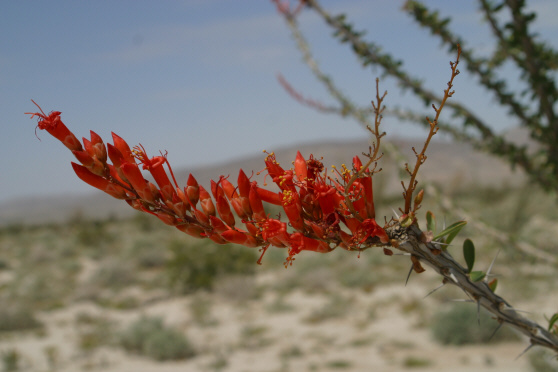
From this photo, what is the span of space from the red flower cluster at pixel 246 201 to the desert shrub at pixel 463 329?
31.3 feet

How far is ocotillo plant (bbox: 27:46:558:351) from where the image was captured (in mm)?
1202

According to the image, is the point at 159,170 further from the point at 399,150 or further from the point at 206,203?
the point at 399,150

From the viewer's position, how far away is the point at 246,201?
131cm

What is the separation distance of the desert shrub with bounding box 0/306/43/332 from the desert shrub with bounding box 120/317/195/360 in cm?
330

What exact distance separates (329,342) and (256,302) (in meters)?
4.00

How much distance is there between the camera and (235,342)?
35.0 feet

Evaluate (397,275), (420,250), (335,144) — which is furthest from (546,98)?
(335,144)

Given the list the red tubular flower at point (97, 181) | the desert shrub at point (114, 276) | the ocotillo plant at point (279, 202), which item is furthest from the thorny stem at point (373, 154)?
the desert shrub at point (114, 276)

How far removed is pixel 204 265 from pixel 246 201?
14.8 m

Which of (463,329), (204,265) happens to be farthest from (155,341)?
(463,329)

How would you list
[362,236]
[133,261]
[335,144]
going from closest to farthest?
[362,236] → [133,261] → [335,144]

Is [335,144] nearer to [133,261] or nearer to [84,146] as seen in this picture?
[133,261]

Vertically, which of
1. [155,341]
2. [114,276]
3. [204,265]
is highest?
[204,265]

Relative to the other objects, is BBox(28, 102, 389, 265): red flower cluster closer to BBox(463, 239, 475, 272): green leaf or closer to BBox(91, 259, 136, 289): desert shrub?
BBox(463, 239, 475, 272): green leaf
